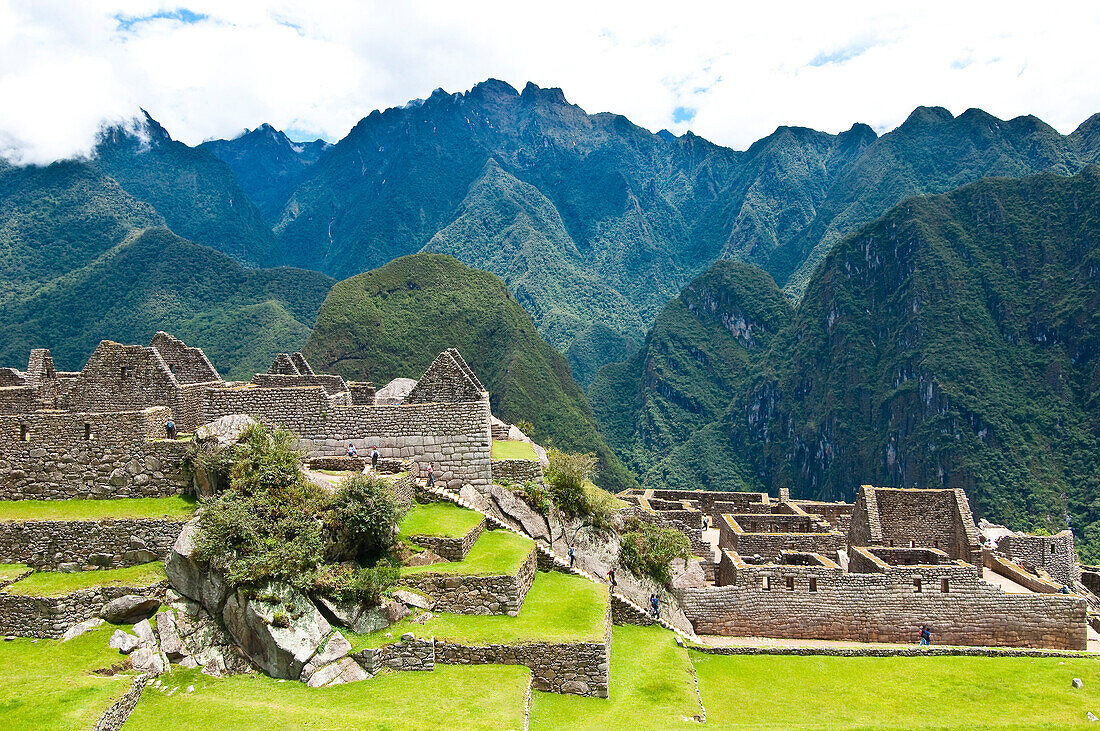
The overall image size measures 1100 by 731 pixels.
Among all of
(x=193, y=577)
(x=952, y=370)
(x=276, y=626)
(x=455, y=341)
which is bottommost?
(x=276, y=626)

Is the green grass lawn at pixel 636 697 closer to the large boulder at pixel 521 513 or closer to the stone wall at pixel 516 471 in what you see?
the large boulder at pixel 521 513

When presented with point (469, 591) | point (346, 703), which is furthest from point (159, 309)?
point (346, 703)

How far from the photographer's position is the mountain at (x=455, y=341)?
10919 cm

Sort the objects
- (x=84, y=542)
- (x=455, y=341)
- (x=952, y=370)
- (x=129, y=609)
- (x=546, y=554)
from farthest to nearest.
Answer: (x=952, y=370) < (x=455, y=341) < (x=546, y=554) < (x=84, y=542) < (x=129, y=609)

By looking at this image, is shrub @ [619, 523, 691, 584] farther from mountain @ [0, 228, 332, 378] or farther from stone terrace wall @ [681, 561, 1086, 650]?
mountain @ [0, 228, 332, 378]

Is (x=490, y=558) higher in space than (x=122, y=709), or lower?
higher

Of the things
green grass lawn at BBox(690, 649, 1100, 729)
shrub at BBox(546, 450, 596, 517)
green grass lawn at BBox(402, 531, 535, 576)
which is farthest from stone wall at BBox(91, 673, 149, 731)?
shrub at BBox(546, 450, 596, 517)

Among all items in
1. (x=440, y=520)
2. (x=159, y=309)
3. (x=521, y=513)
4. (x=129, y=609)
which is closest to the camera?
(x=129, y=609)

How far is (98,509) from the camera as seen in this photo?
13.5 meters

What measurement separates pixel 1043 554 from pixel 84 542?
2774 cm

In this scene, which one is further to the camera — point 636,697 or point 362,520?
point 362,520

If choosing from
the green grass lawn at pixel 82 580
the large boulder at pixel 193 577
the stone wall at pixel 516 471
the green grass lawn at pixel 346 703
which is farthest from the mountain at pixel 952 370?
the green grass lawn at pixel 82 580

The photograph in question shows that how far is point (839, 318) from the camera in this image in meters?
193

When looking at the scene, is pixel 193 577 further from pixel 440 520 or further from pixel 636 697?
pixel 636 697
